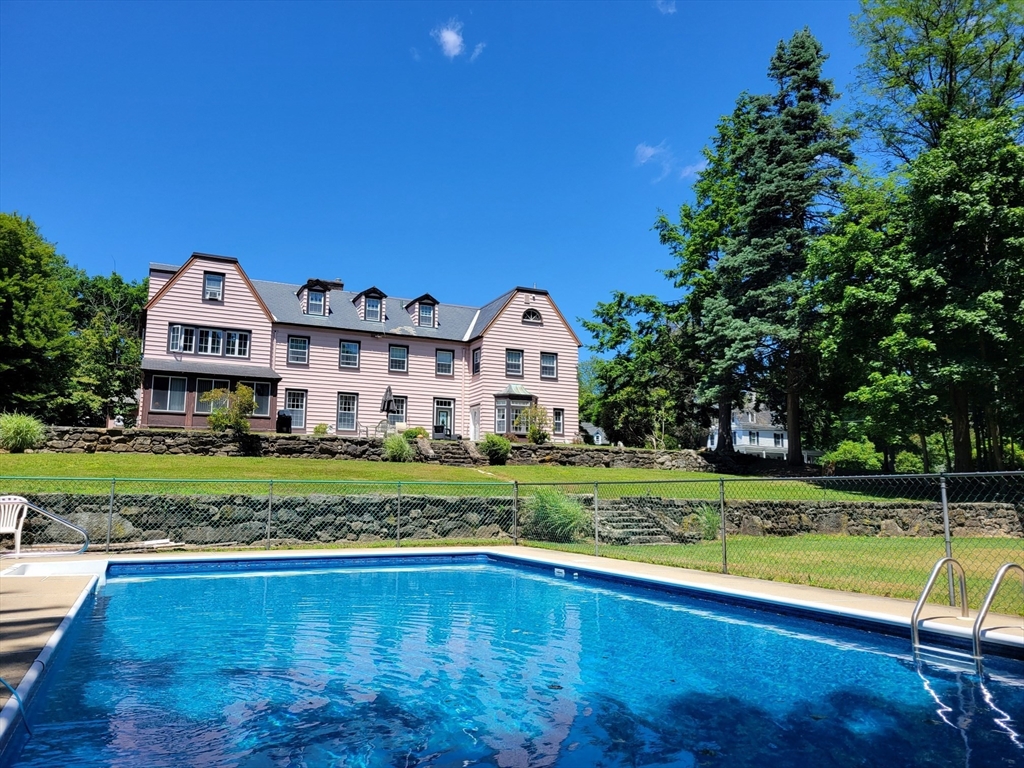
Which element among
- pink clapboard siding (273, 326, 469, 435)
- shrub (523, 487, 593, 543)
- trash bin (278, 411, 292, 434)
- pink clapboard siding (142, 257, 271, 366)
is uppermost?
pink clapboard siding (142, 257, 271, 366)

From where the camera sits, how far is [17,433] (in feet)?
62.0

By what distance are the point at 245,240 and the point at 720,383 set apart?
25.5 meters

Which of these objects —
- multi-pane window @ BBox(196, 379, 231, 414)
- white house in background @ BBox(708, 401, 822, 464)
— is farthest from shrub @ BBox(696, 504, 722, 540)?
white house in background @ BBox(708, 401, 822, 464)

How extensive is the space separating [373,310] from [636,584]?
88.7 feet

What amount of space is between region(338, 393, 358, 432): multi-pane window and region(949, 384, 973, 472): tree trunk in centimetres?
2562

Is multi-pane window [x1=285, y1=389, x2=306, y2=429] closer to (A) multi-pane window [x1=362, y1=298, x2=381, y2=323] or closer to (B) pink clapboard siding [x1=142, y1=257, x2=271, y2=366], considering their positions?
(B) pink clapboard siding [x1=142, y1=257, x2=271, y2=366]

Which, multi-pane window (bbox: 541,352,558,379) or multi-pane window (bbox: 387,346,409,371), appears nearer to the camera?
multi-pane window (bbox: 387,346,409,371)

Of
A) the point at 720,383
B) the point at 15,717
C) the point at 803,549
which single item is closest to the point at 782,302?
the point at 720,383

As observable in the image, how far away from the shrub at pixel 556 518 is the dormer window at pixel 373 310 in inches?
818

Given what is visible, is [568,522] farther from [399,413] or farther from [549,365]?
[549,365]

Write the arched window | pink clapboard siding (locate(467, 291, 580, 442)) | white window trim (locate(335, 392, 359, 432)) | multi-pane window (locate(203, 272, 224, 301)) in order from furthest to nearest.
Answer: the arched window
pink clapboard siding (locate(467, 291, 580, 442))
white window trim (locate(335, 392, 359, 432))
multi-pane window (locate(203, 272, 224, 301))

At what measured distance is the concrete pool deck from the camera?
5.64 metres

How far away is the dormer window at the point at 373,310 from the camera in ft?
112

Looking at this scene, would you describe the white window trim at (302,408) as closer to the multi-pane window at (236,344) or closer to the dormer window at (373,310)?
the multi-pane window at (236,344)
